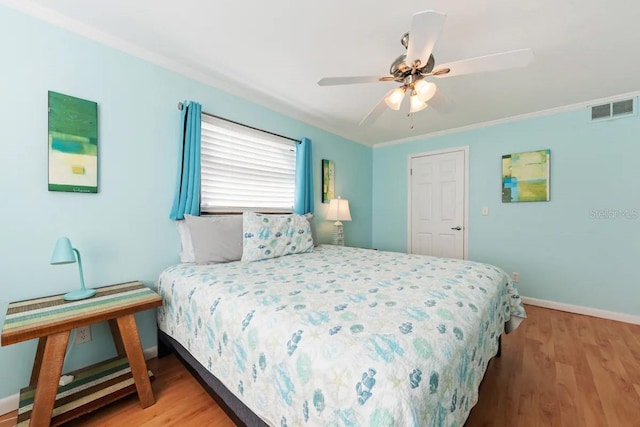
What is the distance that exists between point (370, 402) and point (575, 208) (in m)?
3.45

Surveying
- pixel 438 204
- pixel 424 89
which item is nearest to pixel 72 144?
pixel 424 89

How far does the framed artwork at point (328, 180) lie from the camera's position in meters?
3.40

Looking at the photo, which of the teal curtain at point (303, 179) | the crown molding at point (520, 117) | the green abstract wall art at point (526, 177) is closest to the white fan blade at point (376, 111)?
the teal curtain at point (303, 179)

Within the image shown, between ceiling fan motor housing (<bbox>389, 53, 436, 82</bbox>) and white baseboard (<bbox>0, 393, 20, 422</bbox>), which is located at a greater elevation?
ceiling fan motor housing (<bbox>389, 53, 436, 82</bbox>)

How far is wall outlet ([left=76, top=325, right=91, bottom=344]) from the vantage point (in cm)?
162

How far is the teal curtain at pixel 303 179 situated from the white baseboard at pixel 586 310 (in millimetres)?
2907

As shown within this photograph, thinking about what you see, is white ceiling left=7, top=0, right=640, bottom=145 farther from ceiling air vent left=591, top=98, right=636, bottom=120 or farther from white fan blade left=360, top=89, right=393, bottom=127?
white fan blade left=360, top=89, right=393, bottom=127

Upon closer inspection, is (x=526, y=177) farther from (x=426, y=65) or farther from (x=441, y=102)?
(x=426, y=65)

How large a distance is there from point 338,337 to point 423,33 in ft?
4.55

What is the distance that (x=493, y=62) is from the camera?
136 centimetres

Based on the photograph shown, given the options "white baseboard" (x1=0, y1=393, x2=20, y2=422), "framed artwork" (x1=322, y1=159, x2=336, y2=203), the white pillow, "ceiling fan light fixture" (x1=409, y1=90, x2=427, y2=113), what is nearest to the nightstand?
"white baseboard" (x1=0, y1=393, x2=20, y2=422)

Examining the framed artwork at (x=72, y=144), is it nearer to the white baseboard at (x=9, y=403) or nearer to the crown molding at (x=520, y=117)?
the white baseboard at (x=9, y=403)

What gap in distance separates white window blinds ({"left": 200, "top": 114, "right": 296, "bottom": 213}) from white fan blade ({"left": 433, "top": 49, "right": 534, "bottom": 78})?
1.79m

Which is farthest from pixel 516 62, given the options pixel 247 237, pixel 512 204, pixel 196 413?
pixel 196 413
